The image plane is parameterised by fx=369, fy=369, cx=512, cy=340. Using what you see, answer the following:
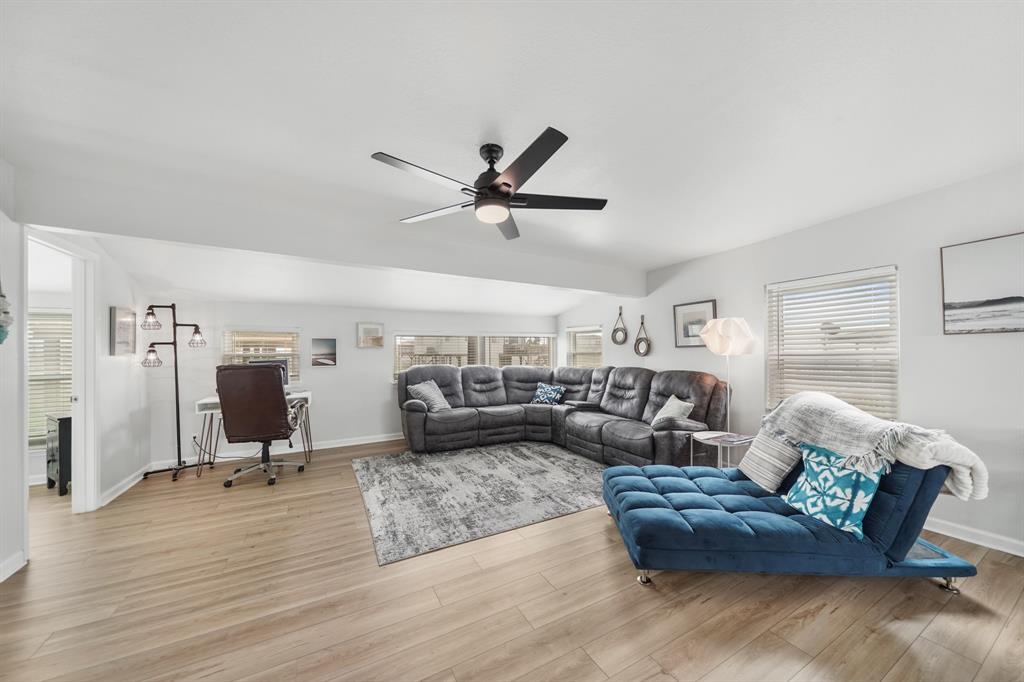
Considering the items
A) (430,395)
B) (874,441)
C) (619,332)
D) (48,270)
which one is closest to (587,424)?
(619,332)

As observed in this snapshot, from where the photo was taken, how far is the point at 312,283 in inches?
164

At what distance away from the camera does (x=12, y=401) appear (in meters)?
2.12

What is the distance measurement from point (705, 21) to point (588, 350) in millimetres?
4958

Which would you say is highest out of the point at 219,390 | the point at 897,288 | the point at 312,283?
the point at 312,283

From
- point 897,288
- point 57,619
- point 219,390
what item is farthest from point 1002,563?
point 219,390

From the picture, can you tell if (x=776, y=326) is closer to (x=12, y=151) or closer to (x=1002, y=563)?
(x=1002, y=563)

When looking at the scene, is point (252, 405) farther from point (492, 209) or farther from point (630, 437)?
point (630, 437)

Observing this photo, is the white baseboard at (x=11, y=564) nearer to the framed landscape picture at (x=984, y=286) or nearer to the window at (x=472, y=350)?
the window at (x=472, y=350)

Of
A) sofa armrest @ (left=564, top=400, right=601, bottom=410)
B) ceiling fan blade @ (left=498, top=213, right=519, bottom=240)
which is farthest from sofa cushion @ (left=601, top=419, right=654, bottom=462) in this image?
ceiling fan blade @ (left=498, top=213, right=519, bottom=240)

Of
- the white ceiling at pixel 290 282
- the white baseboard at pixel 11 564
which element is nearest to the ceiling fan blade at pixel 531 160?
the white ceiling at pixel 290 282

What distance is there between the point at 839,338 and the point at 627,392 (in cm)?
211

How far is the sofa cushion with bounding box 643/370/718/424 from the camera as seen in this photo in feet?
12.4

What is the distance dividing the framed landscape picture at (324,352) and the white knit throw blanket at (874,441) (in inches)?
189

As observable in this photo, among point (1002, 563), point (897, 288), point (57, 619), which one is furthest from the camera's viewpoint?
point (897, 288)
